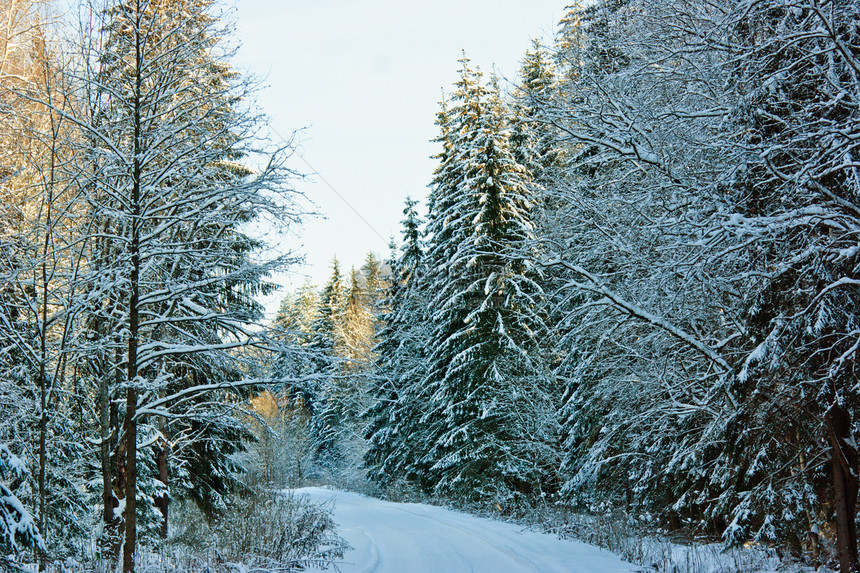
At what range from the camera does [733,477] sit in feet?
25.5

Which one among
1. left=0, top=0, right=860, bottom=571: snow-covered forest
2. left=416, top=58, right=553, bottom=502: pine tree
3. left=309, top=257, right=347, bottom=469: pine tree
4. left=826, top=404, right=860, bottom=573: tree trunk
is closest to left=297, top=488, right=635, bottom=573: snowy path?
left=0, top=0, right=860, bottom=571: snow-covered forest

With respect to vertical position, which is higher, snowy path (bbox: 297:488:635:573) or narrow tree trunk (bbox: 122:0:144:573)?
narrow tree trunk (bbox: 122:0:144:573)

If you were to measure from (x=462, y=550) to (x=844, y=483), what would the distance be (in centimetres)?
627

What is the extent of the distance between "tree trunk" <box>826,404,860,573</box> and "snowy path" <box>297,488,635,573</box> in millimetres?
2957

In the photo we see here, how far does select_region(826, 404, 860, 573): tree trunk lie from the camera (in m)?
6.08

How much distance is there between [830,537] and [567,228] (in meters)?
6.39

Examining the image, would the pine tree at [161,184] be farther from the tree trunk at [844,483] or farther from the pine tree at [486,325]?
the pine tree at [486,325]

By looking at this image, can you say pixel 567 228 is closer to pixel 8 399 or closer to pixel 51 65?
pixel 51 65

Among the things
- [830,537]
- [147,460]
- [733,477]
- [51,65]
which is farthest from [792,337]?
[147,460]

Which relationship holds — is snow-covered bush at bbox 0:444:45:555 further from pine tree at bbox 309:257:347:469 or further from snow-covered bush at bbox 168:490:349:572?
pine tree at bbox 309:257:347:469

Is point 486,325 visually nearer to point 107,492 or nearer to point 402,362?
point 402,362

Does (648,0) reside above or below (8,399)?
above

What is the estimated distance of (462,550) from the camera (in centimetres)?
1054

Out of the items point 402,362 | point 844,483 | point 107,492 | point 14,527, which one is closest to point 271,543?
point 107,492
